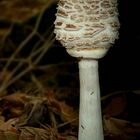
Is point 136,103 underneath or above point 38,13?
underneath

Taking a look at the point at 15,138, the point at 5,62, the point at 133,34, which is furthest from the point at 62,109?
the point at 5,62

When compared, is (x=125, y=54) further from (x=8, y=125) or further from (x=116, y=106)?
(x=8, y=125)

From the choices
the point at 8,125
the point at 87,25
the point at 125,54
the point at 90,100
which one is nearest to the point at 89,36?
the point at 87,25

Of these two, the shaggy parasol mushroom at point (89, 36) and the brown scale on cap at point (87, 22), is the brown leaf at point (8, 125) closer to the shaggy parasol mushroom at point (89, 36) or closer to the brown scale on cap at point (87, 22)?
the shaggy parasol mushroom at point (89, 36)

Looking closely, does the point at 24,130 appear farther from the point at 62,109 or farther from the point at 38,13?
the point at 38,13


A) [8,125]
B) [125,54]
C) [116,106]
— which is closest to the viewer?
[8,125]

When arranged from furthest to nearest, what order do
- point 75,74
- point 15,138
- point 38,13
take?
point 38,13, point 75,74, point 15,138

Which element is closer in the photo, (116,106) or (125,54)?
(116,106)
